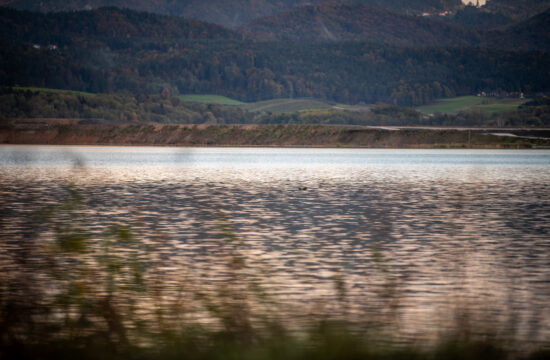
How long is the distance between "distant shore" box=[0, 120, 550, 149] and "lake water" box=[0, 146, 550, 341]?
109 metres

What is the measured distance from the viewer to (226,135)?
6211 inches

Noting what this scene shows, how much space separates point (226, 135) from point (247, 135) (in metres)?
4.30

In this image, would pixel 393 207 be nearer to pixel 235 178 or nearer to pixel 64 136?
pixel 235 178

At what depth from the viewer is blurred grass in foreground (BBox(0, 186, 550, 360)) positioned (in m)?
8.77

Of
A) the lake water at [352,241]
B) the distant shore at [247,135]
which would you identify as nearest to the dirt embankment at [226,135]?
the distant shore at [247,135]

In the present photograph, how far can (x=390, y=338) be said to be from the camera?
1011 centimetres

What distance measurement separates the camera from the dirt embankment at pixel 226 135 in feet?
486

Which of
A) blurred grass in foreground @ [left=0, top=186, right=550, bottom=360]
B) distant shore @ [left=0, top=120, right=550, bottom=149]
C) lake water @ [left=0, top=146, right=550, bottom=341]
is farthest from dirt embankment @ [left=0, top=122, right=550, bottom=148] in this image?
blurred grass in foreground @ [left=0, top=186, right=550, bottom=360]

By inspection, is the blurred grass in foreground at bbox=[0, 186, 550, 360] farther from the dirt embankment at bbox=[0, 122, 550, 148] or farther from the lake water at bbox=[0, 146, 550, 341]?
the dirt embankment at bbox=[0, 122, 550, 148]

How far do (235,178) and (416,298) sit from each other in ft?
113

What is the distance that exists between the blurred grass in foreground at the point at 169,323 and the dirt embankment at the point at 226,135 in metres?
Answer: 135

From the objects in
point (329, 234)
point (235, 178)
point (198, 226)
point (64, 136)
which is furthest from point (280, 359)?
point (64, 136)

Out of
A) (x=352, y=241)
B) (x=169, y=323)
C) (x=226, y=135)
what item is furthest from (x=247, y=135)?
(x=169, y=323)

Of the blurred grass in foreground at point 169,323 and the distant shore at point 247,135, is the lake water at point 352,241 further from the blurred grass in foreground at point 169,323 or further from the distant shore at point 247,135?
the distant shore at point 247,135
